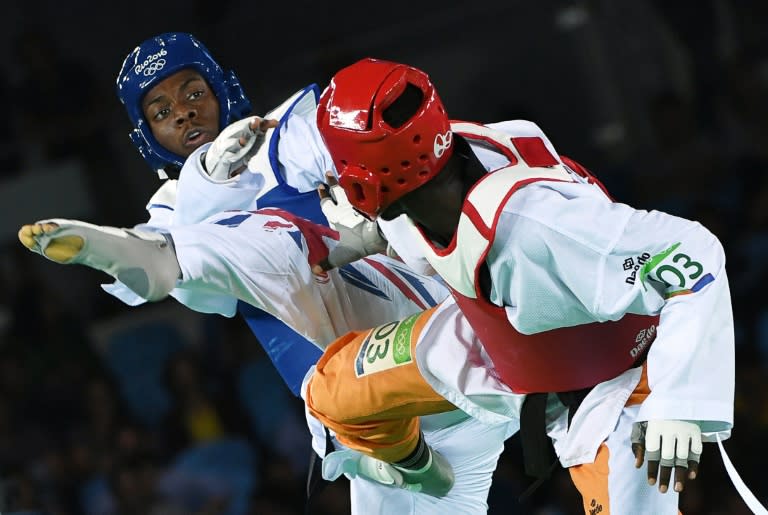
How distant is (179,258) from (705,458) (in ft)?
8.92

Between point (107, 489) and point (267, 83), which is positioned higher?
point (267, 83)

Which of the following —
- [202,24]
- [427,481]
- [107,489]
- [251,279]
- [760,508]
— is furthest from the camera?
[202,24]

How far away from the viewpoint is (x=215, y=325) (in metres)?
6.46

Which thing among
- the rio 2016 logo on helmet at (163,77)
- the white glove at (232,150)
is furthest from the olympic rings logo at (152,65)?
the white glove at (232,150)

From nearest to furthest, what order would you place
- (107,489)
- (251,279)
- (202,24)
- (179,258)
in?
1. (179,258)
2. (251,279)
3. (107,489)
4. (202,24)

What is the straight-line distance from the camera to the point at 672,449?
2.28 m

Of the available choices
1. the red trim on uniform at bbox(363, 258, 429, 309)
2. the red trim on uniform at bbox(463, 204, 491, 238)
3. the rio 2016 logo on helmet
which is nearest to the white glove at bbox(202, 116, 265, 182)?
the rio 2016 logo on helmet

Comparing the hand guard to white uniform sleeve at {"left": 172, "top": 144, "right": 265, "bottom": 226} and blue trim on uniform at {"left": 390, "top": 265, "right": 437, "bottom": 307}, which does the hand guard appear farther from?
white uniform sleeve at {"left": 172, "top": 144, "right": 265, "bottom": 226}

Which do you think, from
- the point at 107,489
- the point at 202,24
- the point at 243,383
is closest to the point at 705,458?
the point at 243,383

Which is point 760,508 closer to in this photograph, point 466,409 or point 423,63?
point 466,409

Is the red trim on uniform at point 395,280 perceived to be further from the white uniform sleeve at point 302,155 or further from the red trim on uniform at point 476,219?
the red trim on uniform at point 476,219

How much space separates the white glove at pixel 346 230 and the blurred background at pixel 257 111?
2608 millimetres

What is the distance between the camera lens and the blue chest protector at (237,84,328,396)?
3262 millimetres

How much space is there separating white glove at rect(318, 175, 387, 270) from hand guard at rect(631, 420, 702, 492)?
0.88 m
